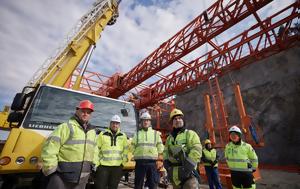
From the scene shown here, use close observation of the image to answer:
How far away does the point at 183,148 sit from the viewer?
7.80 ft

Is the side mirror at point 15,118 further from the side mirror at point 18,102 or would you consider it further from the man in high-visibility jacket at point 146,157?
the man in high-visibility jacket at point 146,157

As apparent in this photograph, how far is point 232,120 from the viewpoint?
11875 mm

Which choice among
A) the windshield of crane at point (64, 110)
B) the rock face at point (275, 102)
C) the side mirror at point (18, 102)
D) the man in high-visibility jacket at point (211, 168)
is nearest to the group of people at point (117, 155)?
the windshield of crane at point (64, 110)

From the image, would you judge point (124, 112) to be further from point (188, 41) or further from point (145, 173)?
point (188, 41)

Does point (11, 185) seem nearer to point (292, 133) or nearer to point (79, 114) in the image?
point (79, 114)

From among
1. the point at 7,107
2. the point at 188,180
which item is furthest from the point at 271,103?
the point at 7,107

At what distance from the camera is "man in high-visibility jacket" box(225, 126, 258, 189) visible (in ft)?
A: 10.7

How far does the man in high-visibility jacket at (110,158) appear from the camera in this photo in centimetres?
281

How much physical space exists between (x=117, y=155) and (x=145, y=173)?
2.10 ft

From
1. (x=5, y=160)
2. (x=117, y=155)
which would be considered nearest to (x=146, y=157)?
(x=117, y=155)

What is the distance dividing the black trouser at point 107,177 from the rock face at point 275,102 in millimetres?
8914

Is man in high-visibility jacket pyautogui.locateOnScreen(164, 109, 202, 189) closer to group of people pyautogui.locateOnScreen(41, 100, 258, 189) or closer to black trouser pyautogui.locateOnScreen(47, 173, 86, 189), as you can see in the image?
group of people pyautogui.locateOnScreen(41, 100, 258, 189)

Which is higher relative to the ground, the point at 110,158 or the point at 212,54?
the point at 212,54

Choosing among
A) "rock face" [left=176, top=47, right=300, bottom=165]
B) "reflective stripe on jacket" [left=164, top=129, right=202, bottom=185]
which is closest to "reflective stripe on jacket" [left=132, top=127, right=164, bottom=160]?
"reflective stripe on jacket" [left=164, top=129, right=202, bottom=185]
